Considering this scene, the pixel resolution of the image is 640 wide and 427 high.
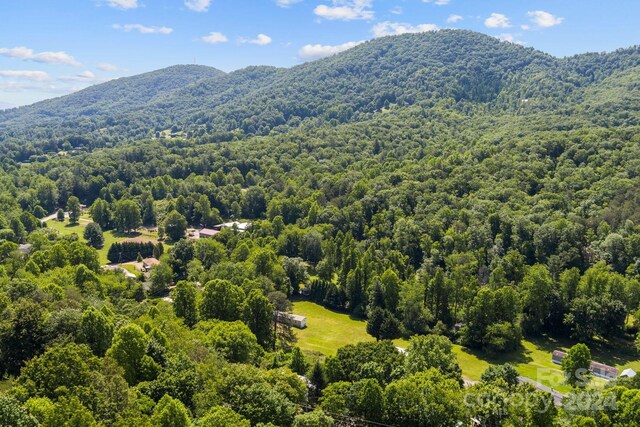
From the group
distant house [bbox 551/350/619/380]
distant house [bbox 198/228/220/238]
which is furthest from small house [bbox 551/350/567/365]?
distant house [bbox 198/228/220/238]

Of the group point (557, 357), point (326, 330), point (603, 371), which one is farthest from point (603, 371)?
point (326, 330)

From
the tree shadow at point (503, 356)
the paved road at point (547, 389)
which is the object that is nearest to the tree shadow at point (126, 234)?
the tree shadow at point (503, 356)

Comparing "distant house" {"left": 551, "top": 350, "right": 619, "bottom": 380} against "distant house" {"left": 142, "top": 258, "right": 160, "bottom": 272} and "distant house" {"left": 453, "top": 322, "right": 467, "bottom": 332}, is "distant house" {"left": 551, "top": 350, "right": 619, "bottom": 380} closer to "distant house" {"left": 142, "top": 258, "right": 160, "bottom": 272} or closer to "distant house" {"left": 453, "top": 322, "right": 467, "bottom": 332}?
"distant house" {"left": 453, "top": 322, "right": 467, "bottom": 332}

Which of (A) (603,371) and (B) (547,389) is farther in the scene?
(A) (603,371)

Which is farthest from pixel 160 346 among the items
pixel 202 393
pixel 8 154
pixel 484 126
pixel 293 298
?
pixel 8 154

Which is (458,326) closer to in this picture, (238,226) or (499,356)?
(499,356)

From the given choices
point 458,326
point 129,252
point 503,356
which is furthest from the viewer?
point 129,252
